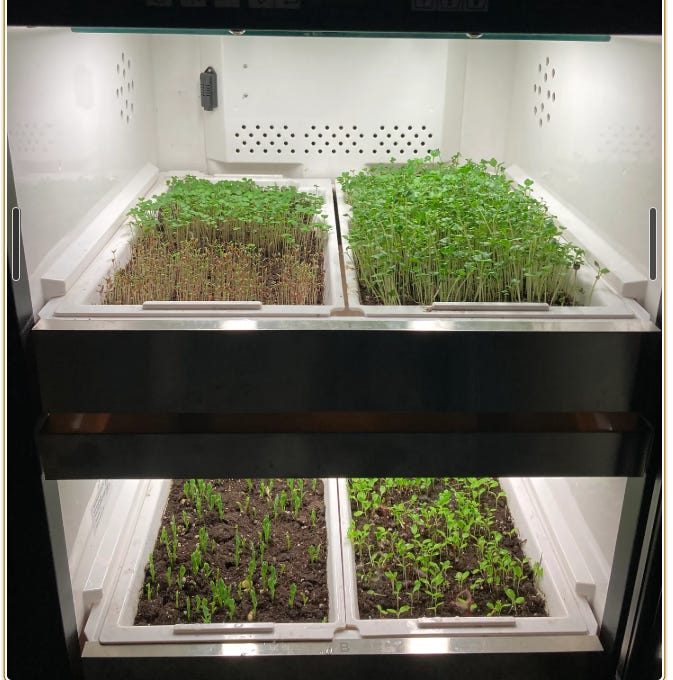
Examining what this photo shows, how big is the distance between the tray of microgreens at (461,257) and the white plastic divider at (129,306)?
5 centimetres

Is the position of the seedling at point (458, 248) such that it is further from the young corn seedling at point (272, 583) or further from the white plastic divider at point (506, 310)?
the young corn seedling at point (272, 583)

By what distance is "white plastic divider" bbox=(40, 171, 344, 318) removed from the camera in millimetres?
1390

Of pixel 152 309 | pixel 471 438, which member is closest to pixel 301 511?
pixel 471 438

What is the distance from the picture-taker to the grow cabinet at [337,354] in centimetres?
135

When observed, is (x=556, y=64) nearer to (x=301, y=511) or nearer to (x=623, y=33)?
(x=623, y=33)

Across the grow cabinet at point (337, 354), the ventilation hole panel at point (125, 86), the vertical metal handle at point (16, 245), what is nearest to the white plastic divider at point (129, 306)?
the grow cabinet at point (337, 354)

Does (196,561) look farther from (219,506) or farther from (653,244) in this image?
(653,244)

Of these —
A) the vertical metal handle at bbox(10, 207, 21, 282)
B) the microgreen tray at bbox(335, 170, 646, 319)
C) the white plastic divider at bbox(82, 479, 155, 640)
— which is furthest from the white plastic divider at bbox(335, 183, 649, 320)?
the white plastic divider at bbox(82, 479, 155, 640)

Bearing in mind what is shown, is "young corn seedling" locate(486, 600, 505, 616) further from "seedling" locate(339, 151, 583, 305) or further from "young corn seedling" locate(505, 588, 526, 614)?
"seedling" locate(339, 151, 583, 305)

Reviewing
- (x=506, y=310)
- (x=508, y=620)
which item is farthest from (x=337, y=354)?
(x=508, y=620)

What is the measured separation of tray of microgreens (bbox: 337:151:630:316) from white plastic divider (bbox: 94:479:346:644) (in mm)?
750

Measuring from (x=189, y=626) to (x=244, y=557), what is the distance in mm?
304

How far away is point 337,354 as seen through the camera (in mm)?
1350

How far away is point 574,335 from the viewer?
4.43 ft
